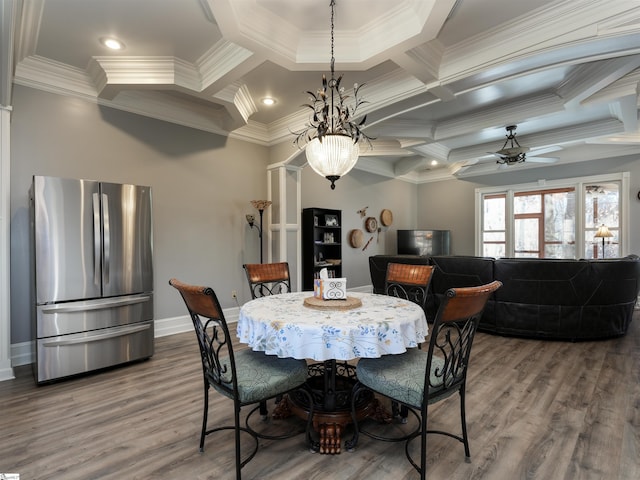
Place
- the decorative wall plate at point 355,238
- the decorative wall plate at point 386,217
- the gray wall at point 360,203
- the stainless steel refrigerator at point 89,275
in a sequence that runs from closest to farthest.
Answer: the stainless steel refrigerator at point 89,275
the gray wall at point 360,203
the decorative wall plate at point 355,238
the decorative wall plate at point 386,217

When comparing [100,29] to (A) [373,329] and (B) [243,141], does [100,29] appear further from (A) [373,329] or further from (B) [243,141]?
(A) [373,329]

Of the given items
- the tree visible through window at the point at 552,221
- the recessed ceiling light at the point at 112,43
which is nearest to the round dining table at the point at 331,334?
the recessed ceiling light at the point at 112,43

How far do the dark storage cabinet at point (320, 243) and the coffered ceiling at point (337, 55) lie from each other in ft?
4.81

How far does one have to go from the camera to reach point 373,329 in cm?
167

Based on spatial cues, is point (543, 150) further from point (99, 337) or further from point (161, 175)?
point (99, 337)

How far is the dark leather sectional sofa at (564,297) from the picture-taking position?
12.3ft

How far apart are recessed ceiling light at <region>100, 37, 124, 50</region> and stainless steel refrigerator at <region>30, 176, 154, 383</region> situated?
1246 millimetres

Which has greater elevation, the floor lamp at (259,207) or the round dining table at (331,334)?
the floor lamp at (259,207)

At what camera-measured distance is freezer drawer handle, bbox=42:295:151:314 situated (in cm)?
278

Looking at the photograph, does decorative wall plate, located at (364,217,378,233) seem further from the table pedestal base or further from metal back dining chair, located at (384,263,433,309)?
the table pedestal base

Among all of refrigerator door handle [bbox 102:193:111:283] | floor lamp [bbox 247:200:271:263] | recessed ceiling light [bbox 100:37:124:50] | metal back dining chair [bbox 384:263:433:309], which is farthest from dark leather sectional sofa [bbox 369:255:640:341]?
recessed ceiling light [bbox 100:37:124:50]

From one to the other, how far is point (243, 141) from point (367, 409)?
4024mm

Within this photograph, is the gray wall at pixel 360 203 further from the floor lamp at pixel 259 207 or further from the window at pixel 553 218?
the window at pixel 553 218

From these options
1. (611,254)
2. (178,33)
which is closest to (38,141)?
(178,33)
